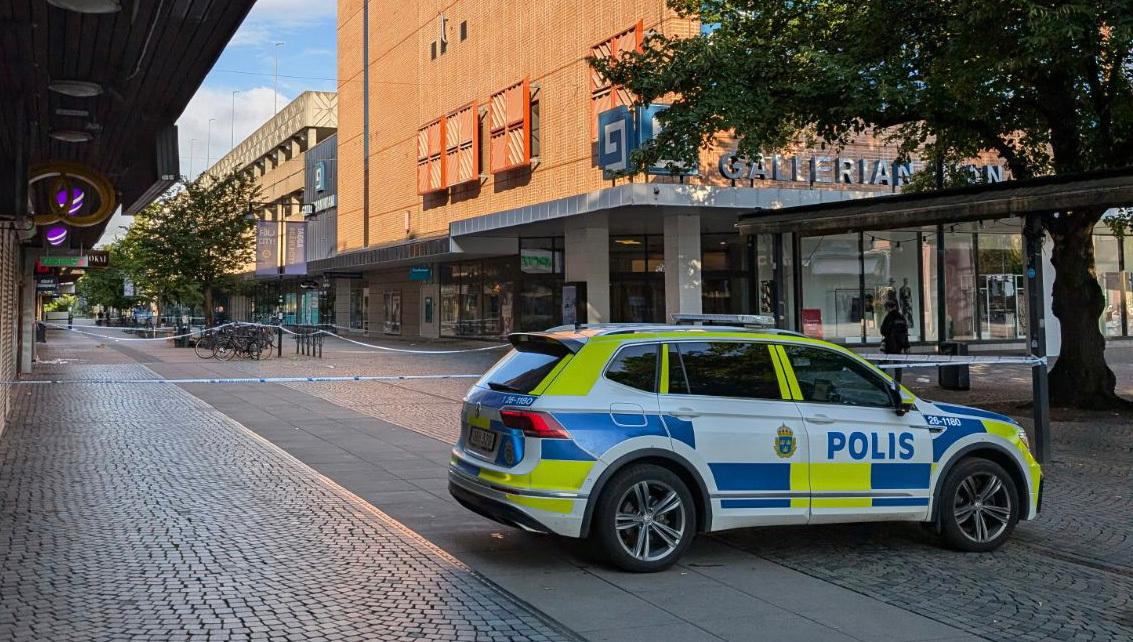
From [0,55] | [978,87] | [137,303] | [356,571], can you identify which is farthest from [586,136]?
[137,303]

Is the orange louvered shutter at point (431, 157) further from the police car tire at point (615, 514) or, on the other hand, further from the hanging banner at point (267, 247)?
the police car tire at point (615, 514)

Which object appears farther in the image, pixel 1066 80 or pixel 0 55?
pixel 1066 80

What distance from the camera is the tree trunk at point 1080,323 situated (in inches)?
595

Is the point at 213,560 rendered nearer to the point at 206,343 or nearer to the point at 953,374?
the point at 953,374

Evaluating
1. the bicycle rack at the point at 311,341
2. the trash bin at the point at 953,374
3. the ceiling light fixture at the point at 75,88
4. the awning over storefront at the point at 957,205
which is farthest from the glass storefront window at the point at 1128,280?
the ceiling light fixture at the point at 75,88

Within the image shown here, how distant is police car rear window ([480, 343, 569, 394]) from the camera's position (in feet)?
21.5

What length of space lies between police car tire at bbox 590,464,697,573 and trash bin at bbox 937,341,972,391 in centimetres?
1305

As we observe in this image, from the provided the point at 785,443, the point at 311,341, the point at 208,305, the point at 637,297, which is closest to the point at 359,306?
the point at 208,305

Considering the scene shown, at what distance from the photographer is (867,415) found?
6934 mm

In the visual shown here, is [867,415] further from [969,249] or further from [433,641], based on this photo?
[969,249]

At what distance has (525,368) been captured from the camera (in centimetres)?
678

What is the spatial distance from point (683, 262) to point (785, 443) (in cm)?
2046

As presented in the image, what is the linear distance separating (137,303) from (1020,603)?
9039 cm

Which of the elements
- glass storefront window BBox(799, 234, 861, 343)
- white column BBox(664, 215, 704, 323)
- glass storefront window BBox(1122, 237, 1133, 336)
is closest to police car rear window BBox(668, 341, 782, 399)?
white column BBox(664, 215, 704, 323)
